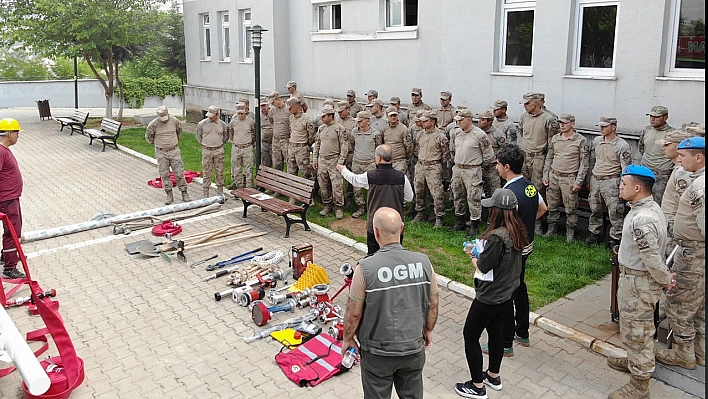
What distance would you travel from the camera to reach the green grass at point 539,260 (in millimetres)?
7570

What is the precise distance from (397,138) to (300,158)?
2.24 m

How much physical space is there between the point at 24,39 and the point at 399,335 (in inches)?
872

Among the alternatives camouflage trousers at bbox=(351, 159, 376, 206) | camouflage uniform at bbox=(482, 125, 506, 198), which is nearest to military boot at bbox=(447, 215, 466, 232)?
camouflage uniform at bbox=(482, 125, 506, 198)

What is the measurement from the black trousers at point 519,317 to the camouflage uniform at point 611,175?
3.10 meters

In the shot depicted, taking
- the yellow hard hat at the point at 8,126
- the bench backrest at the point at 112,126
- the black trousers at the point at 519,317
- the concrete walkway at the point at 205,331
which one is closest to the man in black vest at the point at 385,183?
the concrete walkway at the point at 205,331

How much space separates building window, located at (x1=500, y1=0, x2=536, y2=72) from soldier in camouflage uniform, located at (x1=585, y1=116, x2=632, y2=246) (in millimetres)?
2565

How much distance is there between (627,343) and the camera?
17.2ft

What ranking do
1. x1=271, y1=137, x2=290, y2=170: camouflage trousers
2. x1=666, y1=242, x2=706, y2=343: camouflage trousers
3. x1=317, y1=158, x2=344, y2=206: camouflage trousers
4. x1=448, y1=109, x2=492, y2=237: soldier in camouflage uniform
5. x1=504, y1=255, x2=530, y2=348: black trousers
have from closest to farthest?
x1=666, y1=242, x2=706, y2=343: camouflage trousers < x1=504, y1=255, x2=530, y2=348: black trousers < x1=448, y1=109, x2=492, y2=237: soldier in camouflage uniform < x1=317, y1=158, x2=344, y2=206: camouflage trousers < x1=271, y1=137, x2=290, y2=170: camouflage trousers

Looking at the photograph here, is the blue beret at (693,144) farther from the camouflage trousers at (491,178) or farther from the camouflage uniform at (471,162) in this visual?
the camouflage trousers at (491,178)

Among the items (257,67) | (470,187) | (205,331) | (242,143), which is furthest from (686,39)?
(242,143)

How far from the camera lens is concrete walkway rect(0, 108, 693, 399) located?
5.56 meters

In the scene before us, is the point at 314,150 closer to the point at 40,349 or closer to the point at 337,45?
the point at 337,45

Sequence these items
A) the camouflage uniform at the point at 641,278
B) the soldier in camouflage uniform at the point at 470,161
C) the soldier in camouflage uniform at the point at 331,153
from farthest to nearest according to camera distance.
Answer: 1. the soldier in camouflage uniform at the point at 331,153
2. the soldier in camouflage uniform at the point at 470,161
3. the camouflage uniform at the point at 641,278

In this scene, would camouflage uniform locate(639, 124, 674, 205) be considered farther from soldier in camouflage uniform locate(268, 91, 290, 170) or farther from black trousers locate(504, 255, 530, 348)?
soldier in camouflage uniform locate(268, 91, 290, 170)
